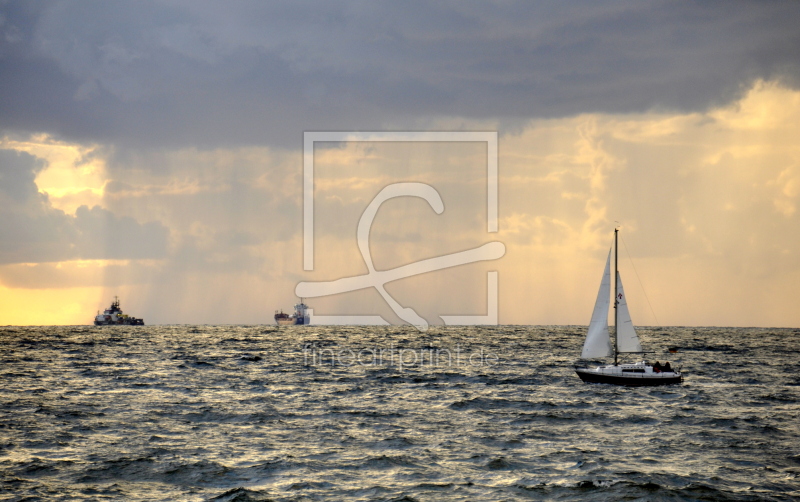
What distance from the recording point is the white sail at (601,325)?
211ft

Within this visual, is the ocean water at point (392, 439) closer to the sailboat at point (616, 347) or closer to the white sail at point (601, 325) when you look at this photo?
the sailboat at point (616, 347)

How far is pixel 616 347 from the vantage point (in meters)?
65.3

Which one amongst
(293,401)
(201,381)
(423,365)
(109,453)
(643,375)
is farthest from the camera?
(423,365)

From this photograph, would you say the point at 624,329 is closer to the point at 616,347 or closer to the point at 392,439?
the point at 616,347

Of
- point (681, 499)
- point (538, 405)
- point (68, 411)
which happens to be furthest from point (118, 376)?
point (681, 499)

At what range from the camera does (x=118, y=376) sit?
70375mm

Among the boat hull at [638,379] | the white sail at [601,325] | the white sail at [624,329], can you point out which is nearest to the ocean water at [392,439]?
the boat hull at [638,379]

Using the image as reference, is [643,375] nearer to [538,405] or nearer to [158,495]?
[538,405]

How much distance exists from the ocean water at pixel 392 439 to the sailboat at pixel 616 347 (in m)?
1.16

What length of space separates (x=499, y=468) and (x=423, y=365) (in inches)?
2359

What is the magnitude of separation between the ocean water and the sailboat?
1.16 meters

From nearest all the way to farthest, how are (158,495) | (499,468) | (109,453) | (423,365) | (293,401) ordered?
(158,495) < (499,468) < (109,453) < (293,401) < (423,365)

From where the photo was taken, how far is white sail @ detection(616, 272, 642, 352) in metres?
67.1

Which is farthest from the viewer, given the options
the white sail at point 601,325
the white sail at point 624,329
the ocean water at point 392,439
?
the white sail at point 624,329
